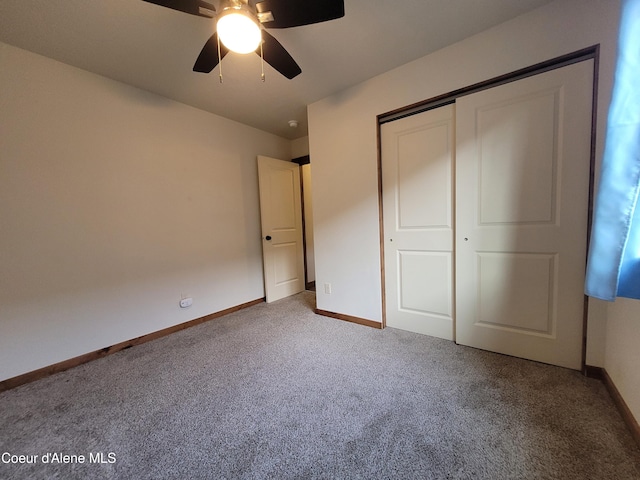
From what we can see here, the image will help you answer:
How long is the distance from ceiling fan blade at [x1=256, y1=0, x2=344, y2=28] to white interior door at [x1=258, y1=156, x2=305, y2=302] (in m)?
2.07

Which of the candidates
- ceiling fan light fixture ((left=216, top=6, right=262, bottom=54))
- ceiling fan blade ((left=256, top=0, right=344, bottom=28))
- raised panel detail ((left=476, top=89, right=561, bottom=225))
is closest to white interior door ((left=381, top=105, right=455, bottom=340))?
raised panel detail ((left=476, top=89, right=561, bottom=225))

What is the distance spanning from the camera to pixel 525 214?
169cm

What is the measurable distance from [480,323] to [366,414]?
1215mm

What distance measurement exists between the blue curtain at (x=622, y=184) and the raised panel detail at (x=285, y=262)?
308 centimetres

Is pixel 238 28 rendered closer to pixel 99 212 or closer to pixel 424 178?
pixel 424 178

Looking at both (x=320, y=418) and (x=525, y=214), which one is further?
(x=525, y=214)

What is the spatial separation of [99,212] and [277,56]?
196 cm

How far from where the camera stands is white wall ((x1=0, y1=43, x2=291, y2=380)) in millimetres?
1740

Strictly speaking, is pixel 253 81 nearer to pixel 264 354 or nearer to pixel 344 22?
pixel 344 22

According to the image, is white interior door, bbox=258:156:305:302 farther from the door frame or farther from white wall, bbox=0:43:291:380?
the door frame

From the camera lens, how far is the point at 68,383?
173 cm

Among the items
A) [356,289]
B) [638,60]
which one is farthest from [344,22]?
[356,289]

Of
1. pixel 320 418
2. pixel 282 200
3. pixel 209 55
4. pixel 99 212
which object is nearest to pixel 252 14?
pixel 209 55

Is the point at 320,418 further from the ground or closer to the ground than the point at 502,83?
closer to the ground
